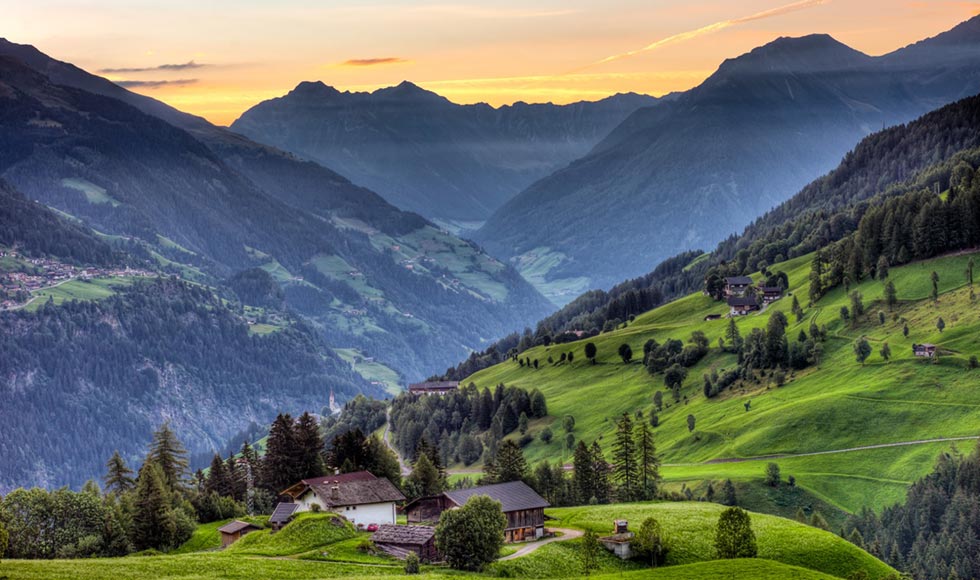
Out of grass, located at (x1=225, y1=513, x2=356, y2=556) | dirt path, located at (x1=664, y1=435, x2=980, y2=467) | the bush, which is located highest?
grass, located at (x1=225, y1=513, x2=356, y2=556)

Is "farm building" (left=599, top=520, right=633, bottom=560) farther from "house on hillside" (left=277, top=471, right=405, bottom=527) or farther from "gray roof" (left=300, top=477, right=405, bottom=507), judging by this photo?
"gray roof" (left=300, top=477, right=405, bottom=507)

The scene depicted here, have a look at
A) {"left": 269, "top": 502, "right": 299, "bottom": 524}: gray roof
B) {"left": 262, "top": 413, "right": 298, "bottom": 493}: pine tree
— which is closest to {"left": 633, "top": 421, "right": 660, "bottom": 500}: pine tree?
{"left": 262, "top": 413, "right": 298, "bottom": 493}: pine tree

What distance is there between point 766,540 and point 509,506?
83.5 feet

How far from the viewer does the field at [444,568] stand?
3674 inches

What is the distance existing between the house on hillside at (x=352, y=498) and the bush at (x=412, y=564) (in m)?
22.0

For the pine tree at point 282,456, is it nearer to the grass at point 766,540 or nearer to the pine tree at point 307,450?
the pine tree at point 307,450

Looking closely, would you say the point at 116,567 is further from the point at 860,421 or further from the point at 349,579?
the point at 860,421

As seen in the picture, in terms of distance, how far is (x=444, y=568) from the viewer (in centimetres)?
10231

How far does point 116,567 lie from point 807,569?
59.4m

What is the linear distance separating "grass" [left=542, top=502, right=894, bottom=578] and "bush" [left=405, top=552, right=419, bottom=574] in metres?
25.5

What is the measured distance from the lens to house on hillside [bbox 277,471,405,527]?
124 m

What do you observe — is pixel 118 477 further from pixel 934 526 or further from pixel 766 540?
pixel 934 526

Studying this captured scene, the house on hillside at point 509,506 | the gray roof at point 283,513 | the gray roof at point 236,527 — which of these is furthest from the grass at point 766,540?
the gray roof at point 236,527

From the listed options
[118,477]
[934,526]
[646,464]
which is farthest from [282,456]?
[934,526]
